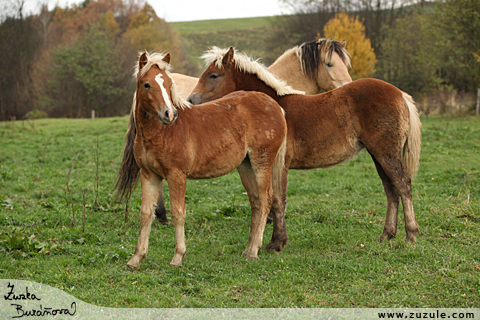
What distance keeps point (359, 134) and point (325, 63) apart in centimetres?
227

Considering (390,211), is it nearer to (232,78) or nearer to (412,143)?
(412,143)

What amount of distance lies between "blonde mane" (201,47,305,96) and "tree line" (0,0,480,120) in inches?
667

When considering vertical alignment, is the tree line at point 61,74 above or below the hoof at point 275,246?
above

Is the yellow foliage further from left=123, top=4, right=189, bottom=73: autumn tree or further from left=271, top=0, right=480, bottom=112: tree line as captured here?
left=123, top=4, right=189, bottom=73: autumn tree

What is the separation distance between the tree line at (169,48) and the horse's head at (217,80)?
17081 millimetres

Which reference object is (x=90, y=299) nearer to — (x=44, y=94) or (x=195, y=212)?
(x=195, y=212)

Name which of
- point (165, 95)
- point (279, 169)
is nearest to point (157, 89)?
point (165, 95)

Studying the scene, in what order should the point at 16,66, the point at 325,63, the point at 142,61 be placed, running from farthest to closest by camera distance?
the point at 16,66 < the point at 325,63 < the point at 142,61

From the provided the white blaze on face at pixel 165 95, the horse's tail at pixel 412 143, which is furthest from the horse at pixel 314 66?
the white blaze on face at pixel 165 95

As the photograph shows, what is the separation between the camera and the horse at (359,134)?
16.8 feet

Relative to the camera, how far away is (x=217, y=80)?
608 cm

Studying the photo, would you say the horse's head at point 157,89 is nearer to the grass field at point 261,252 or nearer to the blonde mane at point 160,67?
the blonde mane at point 160,67

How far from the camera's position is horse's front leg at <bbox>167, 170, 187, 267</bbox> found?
169 inches

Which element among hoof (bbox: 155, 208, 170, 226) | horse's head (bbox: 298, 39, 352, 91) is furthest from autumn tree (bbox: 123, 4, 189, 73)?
hoof (bbox: 155, 208, 170, 226)
